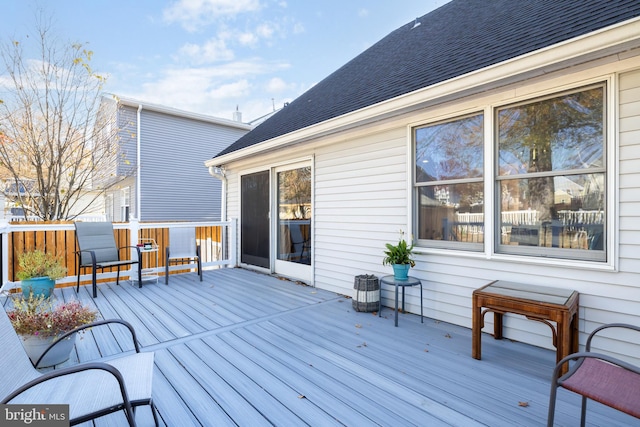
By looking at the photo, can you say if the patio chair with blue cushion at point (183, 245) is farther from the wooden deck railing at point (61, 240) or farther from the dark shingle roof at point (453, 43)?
the dark shingle roof at point (453, 43)

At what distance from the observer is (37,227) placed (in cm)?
514

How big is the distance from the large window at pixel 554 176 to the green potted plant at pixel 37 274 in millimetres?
5651

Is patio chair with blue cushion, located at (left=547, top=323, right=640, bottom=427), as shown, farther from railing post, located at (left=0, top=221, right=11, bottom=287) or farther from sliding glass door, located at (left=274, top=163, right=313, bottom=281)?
railing post, located at (left=0, top=221, right=11, bottom=287)

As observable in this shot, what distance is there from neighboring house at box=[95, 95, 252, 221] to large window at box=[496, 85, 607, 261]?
980 centimetres

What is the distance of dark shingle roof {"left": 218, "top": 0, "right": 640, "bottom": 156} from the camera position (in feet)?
9.16

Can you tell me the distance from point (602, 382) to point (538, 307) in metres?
0.90

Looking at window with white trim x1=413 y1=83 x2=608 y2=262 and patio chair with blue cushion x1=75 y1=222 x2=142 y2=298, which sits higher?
window with white trim x1=413 y1=83 x2=608 y2=262

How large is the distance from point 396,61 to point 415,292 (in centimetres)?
368

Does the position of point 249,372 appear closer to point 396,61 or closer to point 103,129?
point 396,61

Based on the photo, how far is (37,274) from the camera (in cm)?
430

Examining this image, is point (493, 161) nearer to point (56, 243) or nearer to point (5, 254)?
point (5, 254)

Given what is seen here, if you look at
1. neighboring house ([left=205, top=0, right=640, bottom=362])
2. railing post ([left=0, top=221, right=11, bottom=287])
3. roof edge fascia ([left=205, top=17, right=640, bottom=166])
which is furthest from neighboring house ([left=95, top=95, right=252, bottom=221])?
roof edge fascia ([left=205, top=17, right=640, bottom=166])

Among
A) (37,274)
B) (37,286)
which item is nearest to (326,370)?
(37,286)

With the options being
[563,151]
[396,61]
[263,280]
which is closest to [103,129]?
[263,280]
